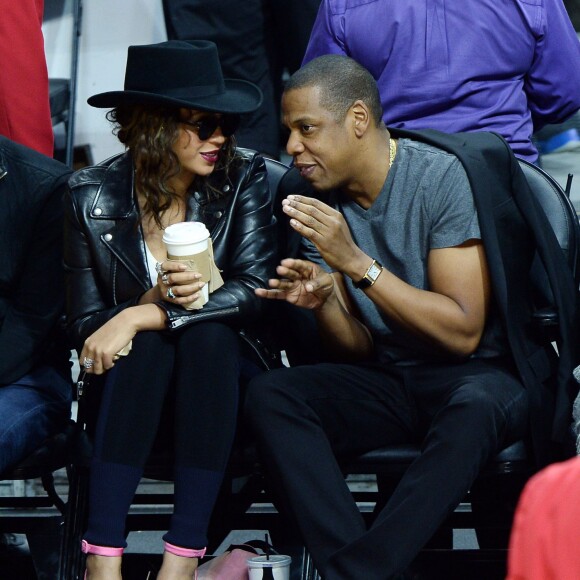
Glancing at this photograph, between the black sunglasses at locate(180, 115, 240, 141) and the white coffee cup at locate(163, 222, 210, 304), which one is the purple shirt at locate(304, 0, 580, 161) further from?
the white coffee cup at locate(163, 222, 210, 304)

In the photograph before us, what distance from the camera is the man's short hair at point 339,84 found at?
3.01 m

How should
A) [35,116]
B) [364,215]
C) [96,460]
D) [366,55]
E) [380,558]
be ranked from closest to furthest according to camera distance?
[380,558]
[96,460]
[364,215]
[366,55]
[35,116]

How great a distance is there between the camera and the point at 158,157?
301 cm

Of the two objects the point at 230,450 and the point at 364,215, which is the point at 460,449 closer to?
the point at 230,450

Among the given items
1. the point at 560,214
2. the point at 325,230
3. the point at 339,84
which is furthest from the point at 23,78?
the point at 560,214

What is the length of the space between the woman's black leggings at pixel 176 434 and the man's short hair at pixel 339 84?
0.74 m

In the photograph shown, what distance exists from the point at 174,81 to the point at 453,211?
80 centimetres

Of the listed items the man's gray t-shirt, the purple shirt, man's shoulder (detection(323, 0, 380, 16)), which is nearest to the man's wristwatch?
the man's gray t-shirt

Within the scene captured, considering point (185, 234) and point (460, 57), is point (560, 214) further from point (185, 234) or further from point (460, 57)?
point (185, 234)

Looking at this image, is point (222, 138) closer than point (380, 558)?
No

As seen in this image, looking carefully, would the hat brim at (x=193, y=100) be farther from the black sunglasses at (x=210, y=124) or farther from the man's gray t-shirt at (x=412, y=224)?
the man's gray t-shirt at (x=412, y=224)

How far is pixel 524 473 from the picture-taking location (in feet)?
9.30

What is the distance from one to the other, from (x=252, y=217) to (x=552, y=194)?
2.66 feet

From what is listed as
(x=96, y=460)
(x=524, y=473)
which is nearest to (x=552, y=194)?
(x=524, y=473)
